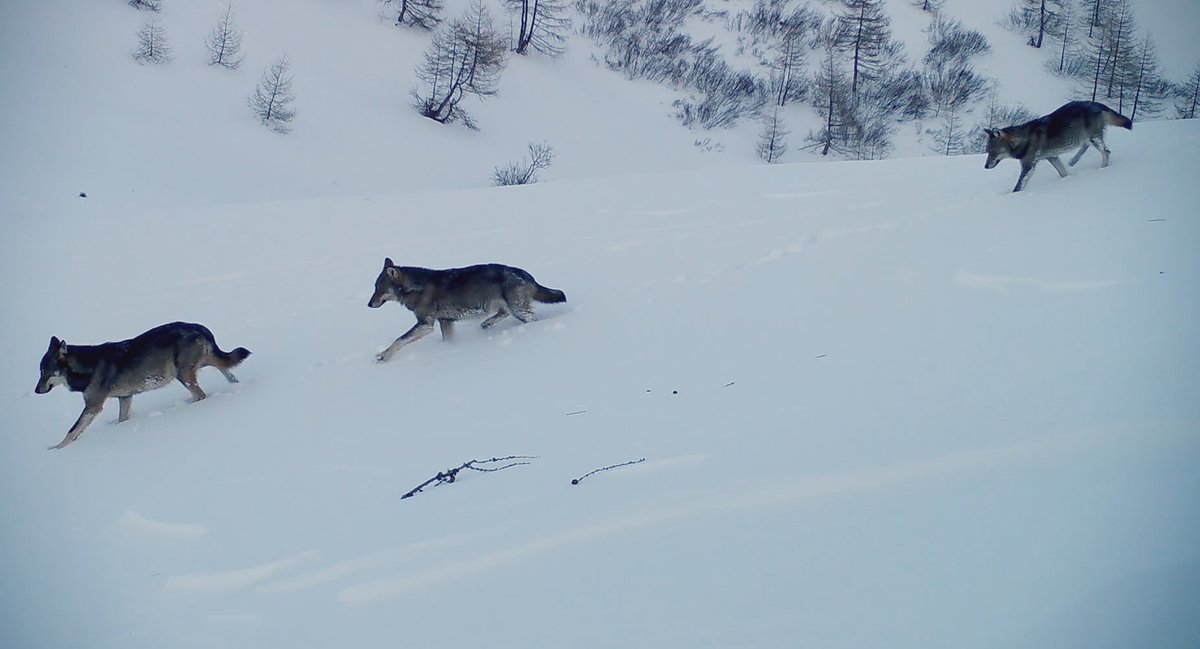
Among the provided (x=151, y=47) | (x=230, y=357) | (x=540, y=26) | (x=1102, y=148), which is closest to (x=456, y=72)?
(x=540, y=26)

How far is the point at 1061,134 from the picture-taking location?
977cm

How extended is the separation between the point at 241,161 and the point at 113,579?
22394mm

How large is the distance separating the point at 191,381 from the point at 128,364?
0.55 meters

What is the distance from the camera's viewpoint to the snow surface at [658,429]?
3.15 metres

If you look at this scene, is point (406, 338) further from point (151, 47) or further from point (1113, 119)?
point (151, 47)

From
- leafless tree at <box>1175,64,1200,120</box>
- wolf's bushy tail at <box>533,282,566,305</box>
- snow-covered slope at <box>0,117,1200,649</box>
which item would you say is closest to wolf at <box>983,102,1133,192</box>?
snow-covered slope at <box>0,117,1200,649</box>

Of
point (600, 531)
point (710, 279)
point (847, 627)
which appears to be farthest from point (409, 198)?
point (847, 627)

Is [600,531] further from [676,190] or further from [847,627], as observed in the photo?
[676,190]

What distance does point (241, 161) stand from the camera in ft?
79.3

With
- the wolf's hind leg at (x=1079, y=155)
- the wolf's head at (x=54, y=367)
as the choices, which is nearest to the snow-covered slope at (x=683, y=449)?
the wolf's hind leg at (x=1079, y=155)

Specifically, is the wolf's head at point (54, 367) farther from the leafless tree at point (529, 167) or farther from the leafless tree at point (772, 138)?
the leafless tree at point (772, 138)

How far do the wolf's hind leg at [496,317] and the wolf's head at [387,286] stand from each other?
0.96 m

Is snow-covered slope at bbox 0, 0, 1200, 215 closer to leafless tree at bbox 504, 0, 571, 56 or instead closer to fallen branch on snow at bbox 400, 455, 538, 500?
leafless tree at bbox 504, 0, 571, 56

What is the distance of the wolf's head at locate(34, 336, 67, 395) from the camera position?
23.3ft
